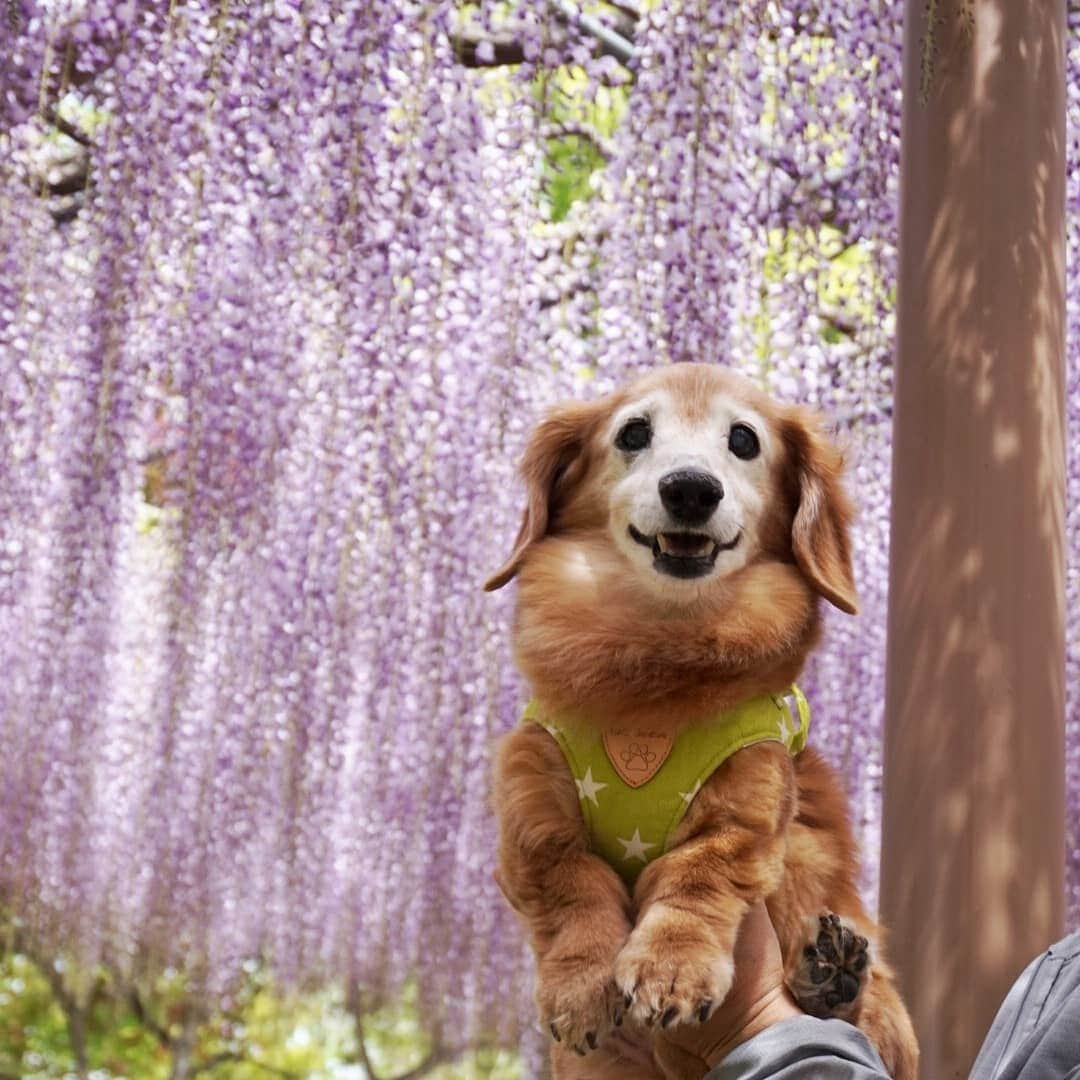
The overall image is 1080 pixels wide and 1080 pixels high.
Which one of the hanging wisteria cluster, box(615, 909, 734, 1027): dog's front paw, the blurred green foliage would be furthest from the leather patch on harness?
the blurred green foliage

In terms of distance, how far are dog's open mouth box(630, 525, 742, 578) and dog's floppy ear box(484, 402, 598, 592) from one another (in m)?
0.23

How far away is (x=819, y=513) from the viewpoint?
6.09ft

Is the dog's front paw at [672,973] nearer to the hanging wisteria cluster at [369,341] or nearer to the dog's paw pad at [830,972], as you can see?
the dog's paw pad at [830,972]

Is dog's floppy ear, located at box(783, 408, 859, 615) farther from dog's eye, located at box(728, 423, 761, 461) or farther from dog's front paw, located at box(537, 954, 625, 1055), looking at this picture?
dog's front paw, located at box(537, 954, 625, 1055)

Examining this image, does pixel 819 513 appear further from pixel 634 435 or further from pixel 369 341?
pixel 369 341

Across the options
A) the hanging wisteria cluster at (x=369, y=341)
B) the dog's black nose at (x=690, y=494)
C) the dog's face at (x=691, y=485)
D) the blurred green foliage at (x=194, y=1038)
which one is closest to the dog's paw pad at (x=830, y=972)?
the dog's face at (x=691, y=485)

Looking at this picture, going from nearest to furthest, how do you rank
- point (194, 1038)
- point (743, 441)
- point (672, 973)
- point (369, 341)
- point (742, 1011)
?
point (672, 973)
point (742, 1011)
point (743, 441)
point (369, 341)
point (194, 1038)

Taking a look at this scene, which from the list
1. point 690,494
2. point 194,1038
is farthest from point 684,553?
point 194,1038

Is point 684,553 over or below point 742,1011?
over

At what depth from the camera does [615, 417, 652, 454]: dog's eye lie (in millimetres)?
1851

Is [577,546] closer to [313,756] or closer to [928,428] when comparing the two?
[928,428]

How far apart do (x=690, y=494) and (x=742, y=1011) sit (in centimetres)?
58

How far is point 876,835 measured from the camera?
5863mm

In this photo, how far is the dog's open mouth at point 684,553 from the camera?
5.65 feet
